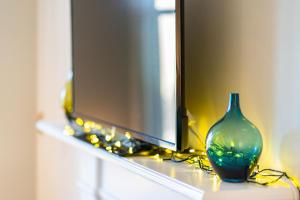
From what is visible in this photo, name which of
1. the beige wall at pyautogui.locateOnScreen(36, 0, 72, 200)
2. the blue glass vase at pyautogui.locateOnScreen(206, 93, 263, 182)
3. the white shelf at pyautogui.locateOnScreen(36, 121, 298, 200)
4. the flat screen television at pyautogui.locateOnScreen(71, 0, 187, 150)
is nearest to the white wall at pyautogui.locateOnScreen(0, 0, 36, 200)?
the beige wall at pyautogui.locateOnScreen(36, 0, 72, 200)

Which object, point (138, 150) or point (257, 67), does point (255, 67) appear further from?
point (138, 150)

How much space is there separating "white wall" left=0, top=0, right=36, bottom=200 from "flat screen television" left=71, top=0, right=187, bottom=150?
99 cm

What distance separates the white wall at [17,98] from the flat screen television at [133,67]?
0.99 m

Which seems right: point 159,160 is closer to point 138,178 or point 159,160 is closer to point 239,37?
point 138,178

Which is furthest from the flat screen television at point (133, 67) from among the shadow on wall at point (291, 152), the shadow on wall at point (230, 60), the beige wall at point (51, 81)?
the beige wall at point (51, 81)

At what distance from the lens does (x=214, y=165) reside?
137 cm

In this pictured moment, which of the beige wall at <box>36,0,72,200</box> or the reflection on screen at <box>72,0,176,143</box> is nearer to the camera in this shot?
the reflection on screen at <box>72,0,176,143</box>

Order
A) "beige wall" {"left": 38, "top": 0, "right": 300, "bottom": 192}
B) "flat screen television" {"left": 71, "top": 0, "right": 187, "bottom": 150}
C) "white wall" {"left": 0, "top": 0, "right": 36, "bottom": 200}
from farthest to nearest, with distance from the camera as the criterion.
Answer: "white wall" {"left": 0, "top": 0, "right": 36, "bottom": 200} < "flat screen television" {"left": 71, "top": 0, "right": 187, "bottom": 150} < "beige wall" {"left": 38, "top": 0, "right": 300, "bottom": 192}

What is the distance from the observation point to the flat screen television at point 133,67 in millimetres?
1571

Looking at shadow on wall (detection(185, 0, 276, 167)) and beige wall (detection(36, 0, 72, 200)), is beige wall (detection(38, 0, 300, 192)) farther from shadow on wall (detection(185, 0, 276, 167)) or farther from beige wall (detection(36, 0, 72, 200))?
beige wall (detection(36, 0, 72, 200))

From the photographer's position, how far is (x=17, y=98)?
11.2 feet

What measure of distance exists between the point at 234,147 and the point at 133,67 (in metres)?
Answer: 0.66

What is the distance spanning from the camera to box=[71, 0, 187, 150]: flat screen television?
157 centimetres

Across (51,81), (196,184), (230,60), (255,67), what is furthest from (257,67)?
(51,81)
